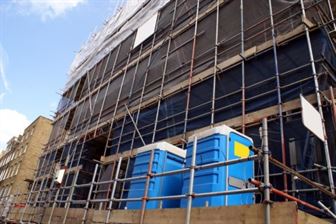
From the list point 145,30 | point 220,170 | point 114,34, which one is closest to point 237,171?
point 220,170

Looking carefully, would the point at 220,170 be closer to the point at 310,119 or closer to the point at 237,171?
the point at 237,171

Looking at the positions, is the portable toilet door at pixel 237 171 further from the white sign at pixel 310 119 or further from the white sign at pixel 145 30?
the white sign at pixel 145 30

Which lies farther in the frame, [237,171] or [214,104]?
[214,104]

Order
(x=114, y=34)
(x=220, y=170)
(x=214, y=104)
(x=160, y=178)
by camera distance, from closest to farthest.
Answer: (x=220, y=170) < (x=160, y=178) < (x=214, y=104) < (x=114, y=34)

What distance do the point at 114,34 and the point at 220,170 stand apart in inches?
553

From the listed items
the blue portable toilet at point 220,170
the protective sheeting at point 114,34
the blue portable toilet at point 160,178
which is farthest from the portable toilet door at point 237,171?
the protective sheeting at point 114,34

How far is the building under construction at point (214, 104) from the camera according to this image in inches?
161

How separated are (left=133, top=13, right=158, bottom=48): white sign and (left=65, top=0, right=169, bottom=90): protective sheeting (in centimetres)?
33

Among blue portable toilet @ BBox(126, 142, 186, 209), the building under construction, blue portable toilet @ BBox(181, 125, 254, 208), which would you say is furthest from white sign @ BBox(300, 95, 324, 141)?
blue portable toilet @ BBox(126, 142, 186, 209)

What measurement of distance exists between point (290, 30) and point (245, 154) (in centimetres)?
322

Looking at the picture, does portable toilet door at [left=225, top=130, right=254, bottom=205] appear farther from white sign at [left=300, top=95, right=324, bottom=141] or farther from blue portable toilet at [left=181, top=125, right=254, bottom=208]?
white sign at [left=300, top=95, right=324, bottom=141]

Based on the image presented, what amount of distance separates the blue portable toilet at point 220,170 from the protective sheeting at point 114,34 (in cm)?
940

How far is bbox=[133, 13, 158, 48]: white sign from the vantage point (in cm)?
1227

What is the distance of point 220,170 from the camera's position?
13.0 feet
